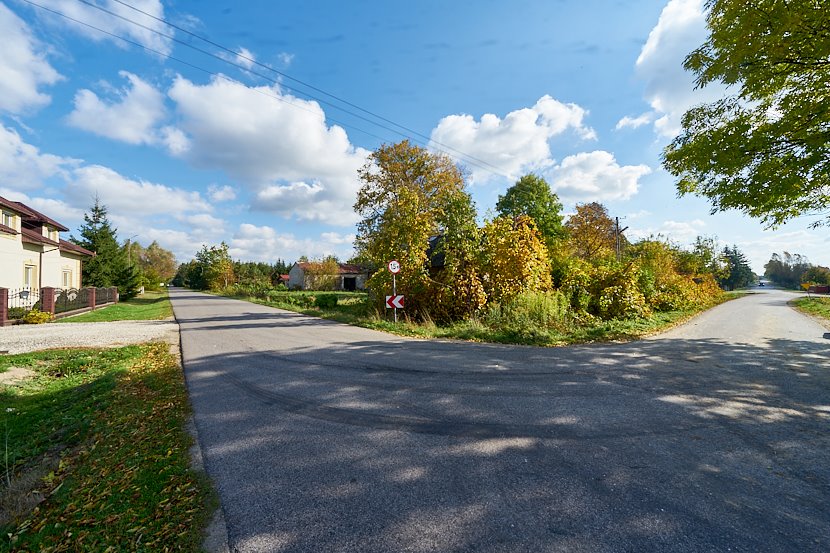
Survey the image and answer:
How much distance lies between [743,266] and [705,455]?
335ft

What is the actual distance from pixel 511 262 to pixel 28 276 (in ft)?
81.8

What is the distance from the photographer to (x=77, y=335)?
11258 mm

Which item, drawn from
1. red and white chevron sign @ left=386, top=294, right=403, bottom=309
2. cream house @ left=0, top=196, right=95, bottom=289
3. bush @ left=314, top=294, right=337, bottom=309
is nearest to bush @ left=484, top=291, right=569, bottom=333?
red and white chevron sign @ left=386, top=294, right=403, bottom=309

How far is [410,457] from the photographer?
323cm

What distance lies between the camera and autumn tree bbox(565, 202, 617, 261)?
3206cm

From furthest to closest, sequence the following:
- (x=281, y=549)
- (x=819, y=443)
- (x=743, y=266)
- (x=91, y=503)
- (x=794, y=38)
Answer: (x=743, y=266) → (x=794, y=38) → (x=819, y=443) → (x=91, y=503) → (x=281, y=549)

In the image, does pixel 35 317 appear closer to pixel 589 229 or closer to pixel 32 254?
pixel 32 254

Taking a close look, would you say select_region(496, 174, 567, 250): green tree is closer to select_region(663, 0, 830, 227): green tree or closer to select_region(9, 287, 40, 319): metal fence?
select_region(663, 0, 830, 227): green tree

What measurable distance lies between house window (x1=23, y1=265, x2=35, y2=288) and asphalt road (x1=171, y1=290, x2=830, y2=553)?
20.3 meters

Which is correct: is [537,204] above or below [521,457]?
above

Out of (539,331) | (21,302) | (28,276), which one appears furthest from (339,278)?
(539,331)

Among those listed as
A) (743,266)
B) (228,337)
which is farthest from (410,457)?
(743,266)

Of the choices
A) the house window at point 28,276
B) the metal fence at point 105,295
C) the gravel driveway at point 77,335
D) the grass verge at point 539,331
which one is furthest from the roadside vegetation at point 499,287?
the house window at point 28,276

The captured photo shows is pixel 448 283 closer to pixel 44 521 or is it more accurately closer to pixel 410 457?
pixel 410 457
